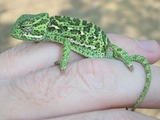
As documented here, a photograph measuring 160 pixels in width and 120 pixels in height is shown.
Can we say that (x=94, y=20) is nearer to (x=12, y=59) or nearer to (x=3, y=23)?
(x=3, y=23)

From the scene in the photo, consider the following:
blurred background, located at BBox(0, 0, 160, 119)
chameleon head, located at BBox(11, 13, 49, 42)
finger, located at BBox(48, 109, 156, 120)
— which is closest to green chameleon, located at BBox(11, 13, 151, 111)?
chameleon head, located at BBox(11, 13, 49, 42)

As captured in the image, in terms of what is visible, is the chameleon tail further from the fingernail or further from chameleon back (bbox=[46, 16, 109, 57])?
chameleon back (bbox=[46, 16, 109, 57])

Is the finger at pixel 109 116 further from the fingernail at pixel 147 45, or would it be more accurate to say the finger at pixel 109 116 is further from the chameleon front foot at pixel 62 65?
the fingernail at pixel 147 45

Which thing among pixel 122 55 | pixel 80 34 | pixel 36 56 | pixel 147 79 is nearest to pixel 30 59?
pixel 36 56

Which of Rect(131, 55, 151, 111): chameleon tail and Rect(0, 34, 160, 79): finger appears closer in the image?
Rect(131, 55, 151, 111): chameleon tail

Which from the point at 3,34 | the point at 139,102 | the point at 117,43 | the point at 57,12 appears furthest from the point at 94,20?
the point at 139,102

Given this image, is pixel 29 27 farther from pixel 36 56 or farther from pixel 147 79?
pixel 147 79
